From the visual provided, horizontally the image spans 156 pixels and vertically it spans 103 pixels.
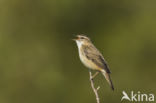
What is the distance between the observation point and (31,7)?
21609mm

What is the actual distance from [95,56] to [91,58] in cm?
11

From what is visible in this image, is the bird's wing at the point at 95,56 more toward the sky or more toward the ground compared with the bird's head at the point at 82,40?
more toward the ground

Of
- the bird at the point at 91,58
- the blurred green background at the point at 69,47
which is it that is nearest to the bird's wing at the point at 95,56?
the bird at the point at 91,58

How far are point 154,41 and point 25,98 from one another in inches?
180

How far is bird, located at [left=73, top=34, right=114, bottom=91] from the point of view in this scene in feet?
36.1

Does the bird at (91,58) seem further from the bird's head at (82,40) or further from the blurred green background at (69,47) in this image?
the blurred green background at (69,47)

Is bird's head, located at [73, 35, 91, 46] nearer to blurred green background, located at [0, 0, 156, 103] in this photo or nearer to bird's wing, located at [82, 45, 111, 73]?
bird's wing, located at [82, 45, 111, 73]

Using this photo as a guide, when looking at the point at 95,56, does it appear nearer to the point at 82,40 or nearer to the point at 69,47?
the point at 82,40

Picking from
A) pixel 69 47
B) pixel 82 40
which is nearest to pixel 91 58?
pixel 82 40

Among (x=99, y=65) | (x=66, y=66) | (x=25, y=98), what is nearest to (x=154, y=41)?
(x=66, y=66)

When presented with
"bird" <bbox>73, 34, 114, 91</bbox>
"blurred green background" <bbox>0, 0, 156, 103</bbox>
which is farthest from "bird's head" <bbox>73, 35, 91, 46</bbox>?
"blurred green background" <bbox>0, 0, 156, 103</bbox>

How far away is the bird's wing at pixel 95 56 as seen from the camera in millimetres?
11070

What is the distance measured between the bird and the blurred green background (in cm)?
731

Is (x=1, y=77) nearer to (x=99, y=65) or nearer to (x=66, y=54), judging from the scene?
(x=66, y=54)
